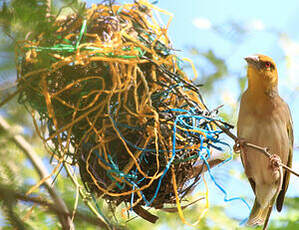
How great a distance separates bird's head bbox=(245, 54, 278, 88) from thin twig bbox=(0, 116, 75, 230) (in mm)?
1362

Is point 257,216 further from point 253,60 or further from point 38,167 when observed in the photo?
point 38,167

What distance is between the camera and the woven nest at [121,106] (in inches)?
63.2

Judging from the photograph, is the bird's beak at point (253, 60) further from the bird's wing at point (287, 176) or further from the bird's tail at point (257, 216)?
the bird's tail at point (257, 216)

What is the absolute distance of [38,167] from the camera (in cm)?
189

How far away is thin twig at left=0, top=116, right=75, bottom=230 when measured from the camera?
0.99 metres

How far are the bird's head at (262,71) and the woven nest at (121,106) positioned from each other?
0.82m

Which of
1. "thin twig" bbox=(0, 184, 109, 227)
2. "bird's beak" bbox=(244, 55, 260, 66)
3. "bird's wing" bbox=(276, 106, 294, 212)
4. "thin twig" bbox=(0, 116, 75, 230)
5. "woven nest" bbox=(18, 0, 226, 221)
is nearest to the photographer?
"thin twig" bbox=(0, 184, 109, 227)

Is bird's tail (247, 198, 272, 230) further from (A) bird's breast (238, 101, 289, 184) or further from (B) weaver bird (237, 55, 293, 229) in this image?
(A) bird's breast (238, 101, 289, 184)

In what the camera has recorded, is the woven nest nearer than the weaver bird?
Yes

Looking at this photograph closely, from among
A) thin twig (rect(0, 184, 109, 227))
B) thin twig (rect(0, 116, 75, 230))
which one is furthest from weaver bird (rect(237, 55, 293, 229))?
thin twig (rect(0, 184, 109, 227))

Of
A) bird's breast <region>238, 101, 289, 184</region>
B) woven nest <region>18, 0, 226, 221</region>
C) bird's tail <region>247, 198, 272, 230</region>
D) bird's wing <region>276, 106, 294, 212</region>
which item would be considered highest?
woven nest <region>18, 0, 226, 221</region>

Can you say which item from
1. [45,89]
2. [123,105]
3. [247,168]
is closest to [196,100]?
A: [123,105]

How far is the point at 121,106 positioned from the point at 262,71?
1.19 meters

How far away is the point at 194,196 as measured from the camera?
2.54m
